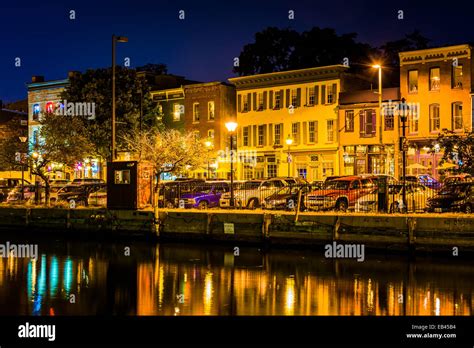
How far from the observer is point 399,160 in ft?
175

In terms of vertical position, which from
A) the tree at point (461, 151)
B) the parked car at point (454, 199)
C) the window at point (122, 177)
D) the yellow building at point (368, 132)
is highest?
the yellow building at point (368, 132)

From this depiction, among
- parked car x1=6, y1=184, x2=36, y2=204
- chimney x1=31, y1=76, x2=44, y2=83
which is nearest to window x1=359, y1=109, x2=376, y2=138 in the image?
parked car x1=6, y1=184, x2=36, y2=204

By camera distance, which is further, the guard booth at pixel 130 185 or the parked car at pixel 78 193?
the parked car at pixel 78 193

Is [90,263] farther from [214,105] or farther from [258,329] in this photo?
[214,105]

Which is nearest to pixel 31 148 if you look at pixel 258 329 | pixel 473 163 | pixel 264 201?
pixel 264 201

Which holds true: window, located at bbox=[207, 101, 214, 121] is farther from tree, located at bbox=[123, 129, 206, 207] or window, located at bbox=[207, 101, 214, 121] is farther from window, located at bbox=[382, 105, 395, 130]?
tree, located at bbox=[123, 129, 206, 207]

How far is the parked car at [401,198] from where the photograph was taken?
30.5m

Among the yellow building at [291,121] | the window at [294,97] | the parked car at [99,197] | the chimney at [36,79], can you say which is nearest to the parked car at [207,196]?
the parked car at [99,197]

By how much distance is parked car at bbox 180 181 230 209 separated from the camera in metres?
37.3

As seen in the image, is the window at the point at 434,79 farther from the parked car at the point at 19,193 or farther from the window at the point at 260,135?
the parked car at the point at 19,193

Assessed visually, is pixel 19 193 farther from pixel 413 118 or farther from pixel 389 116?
pixel 413 118

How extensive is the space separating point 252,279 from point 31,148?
29.9 m

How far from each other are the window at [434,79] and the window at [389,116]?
331 centimetres

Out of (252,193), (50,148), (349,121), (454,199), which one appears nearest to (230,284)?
(454,199)
